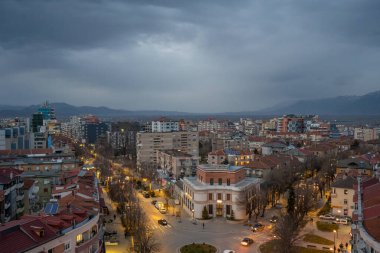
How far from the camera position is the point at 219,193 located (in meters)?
39.2

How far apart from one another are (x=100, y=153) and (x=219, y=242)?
69.1 m

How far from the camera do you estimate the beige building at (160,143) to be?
256 feet

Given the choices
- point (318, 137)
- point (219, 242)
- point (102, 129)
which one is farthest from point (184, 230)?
point (102, 129)

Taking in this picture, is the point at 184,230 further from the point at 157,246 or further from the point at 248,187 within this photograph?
the point at 248,187

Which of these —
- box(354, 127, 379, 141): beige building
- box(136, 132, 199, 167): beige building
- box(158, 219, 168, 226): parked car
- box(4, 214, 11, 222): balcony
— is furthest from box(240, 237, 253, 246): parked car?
box(354, 127, 379, 141): beige building

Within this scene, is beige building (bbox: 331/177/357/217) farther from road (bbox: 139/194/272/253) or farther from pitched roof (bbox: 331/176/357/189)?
road (bbox: 139/194/272/253)

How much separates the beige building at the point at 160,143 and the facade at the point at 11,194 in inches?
1703

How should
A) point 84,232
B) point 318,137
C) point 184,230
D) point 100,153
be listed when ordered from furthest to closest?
point 318,137 → point 100,153 → point 184,230 → point 84,232

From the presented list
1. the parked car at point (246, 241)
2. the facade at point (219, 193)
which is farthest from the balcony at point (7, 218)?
the parked car at point (246, 241)

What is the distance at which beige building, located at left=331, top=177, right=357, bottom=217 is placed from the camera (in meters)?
37.8

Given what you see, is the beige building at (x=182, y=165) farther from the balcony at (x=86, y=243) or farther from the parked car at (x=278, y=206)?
the balcony at (x=86, y=243)

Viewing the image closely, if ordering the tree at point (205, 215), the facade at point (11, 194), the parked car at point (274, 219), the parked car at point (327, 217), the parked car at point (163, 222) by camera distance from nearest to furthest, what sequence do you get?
the facade at point (11, 194) < the parked car at point (163, 222) < the parked car at point (274, 219) < the parked car at point (327, 217) < the tree at point (205, 215)

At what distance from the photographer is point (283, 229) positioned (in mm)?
26453

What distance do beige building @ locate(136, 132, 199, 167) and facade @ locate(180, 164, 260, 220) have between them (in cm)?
3639
